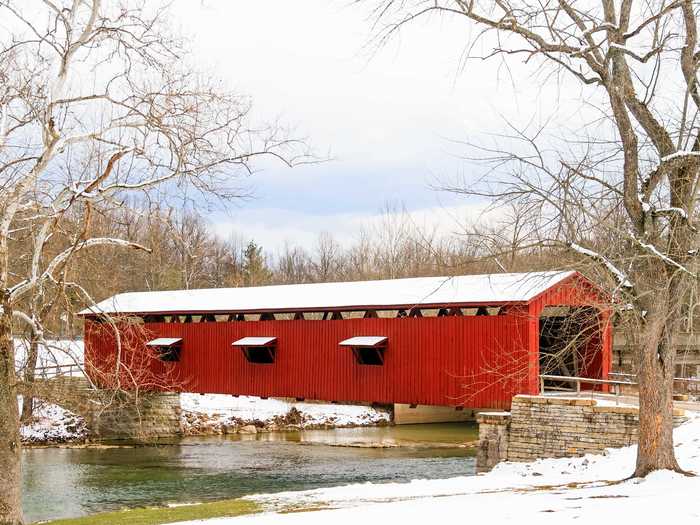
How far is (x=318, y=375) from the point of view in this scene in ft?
72.2

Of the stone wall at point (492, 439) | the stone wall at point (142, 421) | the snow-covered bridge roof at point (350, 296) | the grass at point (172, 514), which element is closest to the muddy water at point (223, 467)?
the stone wall at point (142, 421)

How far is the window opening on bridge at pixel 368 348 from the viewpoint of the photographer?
20.3 meters

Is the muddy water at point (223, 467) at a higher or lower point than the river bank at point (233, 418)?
lower

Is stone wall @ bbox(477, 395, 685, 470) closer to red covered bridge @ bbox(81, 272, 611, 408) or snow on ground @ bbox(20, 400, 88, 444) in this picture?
red covered bridge @ bbox(81, 272, 611, 408)

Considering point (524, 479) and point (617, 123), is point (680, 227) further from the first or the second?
point (524, 479)

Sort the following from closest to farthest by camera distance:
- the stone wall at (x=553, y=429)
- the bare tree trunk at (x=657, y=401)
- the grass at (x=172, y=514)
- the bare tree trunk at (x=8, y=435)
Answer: the bare tree trunk at (x=8, y=435) < the bare tree trunk at (x=657, y=401) < the grass at (x=172, y=514) < the stone wall at (x=553, y=429)

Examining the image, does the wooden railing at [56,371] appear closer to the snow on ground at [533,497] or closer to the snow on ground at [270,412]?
the snow on ground at [533,497]

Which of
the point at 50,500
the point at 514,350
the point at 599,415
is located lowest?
the point at 50,500

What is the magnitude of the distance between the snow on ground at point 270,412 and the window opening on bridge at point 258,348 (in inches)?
296

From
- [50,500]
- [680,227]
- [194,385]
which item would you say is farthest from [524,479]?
[194,385]

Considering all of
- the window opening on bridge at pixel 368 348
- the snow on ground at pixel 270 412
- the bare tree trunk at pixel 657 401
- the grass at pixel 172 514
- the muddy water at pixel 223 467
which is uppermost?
the window opening on bridge at pixel 368 348

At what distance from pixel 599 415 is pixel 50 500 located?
35.4ft

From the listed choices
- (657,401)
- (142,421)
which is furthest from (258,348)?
(657,401)

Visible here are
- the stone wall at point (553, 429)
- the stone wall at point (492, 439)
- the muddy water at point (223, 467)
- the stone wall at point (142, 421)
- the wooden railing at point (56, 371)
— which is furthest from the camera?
the stone wall at point (142, 421)
